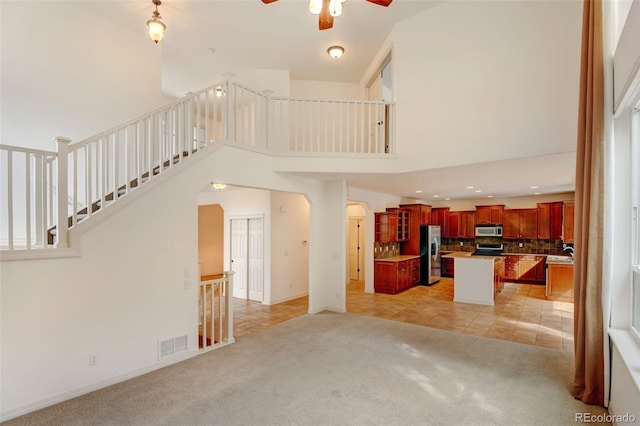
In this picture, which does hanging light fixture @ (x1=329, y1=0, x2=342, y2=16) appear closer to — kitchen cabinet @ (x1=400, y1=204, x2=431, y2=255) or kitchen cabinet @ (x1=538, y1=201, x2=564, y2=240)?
kitchen cabinet @ (x1=400, y1=204, x2=431, y2=255)

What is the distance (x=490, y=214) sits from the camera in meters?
9.80

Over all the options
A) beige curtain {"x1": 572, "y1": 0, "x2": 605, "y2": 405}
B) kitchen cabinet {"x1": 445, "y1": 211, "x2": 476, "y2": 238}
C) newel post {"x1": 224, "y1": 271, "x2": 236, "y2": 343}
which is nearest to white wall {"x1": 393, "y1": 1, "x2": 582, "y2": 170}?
beige curtain {"x1": 572, "y1": 0, "x2": 605, "y2": 405}

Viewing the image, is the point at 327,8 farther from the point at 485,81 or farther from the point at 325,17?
the point at 485,81

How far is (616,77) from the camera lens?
254 centimetres

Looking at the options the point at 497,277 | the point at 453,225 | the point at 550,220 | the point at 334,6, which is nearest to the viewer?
the point at 334,6

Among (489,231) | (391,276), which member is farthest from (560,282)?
(391,276)

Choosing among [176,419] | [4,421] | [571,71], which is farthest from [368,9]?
[4,421]

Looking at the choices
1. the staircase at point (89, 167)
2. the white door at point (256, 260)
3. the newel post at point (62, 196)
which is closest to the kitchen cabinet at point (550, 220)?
the staircase at point (89, 167)

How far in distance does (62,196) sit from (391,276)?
661 cm

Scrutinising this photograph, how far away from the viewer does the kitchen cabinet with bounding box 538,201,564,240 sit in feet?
28.9

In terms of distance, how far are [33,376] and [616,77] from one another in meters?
5.69

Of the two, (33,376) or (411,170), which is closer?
(33,376)

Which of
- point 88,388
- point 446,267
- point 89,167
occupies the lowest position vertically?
point 446,267

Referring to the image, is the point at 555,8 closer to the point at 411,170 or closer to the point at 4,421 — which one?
the point at 411,170
